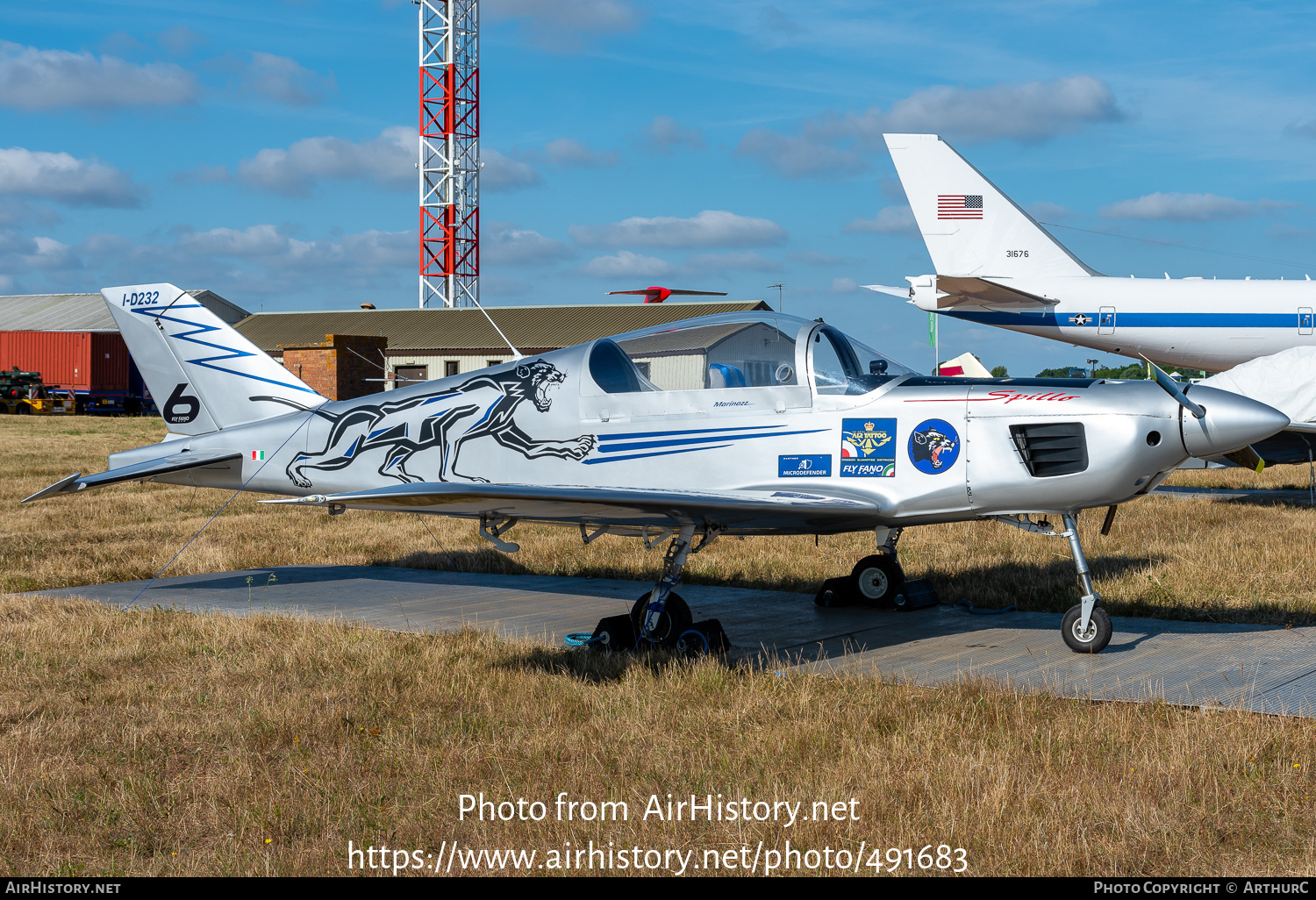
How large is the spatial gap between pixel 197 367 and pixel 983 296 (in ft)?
47.0

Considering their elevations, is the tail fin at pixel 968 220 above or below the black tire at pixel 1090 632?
above

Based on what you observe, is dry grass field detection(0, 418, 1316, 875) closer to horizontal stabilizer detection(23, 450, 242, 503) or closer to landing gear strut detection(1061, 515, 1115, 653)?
horizontal stabilizer detection(23, 450, 242, 503)

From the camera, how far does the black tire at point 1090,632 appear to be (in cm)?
681

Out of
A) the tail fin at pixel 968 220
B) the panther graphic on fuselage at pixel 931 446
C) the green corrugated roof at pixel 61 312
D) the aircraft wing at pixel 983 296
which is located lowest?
the panther graphic on fuselage at pixel 931 446

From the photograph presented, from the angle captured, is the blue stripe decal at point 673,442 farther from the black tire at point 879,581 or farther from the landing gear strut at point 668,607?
the black tire at point 879,581

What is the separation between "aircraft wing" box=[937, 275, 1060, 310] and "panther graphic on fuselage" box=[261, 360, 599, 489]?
41.1 feet

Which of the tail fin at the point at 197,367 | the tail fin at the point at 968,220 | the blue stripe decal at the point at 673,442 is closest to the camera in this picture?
the blue stripe decal at the point at 673,442

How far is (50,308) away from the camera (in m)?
72.2

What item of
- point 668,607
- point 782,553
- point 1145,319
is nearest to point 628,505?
point 668,607

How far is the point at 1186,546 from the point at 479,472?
7.87 meters

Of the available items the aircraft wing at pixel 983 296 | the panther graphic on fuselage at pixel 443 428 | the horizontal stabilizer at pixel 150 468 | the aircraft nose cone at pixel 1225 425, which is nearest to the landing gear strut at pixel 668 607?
the panther graphic on fuselage at pixel 443 428

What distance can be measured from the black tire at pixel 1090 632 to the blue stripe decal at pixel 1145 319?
14077 mm

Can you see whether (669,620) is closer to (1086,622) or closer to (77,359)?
(1086,622)
